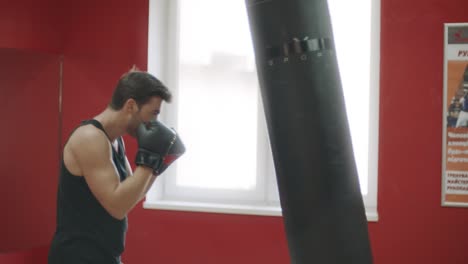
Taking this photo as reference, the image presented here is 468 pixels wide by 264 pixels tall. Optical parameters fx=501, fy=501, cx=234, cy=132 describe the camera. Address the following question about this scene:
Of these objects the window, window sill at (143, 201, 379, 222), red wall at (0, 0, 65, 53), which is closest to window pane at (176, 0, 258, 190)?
the window

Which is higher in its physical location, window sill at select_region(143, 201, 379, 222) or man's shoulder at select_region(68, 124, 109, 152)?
man's shoulder at select_region(68, 124, 109, 152)

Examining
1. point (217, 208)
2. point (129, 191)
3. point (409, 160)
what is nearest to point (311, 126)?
point (129, 191)

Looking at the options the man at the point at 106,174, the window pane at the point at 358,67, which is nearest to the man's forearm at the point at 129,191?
the man at the point at 106,174

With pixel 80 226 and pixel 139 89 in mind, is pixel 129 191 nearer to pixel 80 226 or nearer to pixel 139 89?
pixel 80 226

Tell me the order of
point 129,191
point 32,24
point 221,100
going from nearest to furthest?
point 129,191, point 32,24, point 221,100

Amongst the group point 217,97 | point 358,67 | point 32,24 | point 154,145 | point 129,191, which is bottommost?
point 129,191

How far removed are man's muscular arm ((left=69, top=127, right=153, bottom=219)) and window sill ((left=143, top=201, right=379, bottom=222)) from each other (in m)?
1.22

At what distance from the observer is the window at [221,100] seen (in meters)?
2.94

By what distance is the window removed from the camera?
2.94m

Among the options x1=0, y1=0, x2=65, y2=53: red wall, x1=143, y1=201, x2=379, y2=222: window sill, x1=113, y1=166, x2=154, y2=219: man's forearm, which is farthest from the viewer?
x1=143, y1=201, x2=379, y2=222: window sill

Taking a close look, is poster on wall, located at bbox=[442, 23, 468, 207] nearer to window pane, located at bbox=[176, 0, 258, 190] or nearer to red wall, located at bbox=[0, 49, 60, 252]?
window pane, located at bbox=[176, 0, 258, 190]

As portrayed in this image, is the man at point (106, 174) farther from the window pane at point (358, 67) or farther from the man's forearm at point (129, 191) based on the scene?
the window pane at point (358, 67)

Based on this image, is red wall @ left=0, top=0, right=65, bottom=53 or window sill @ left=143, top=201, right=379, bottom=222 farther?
window sill @ left=143, top=201, right=379, bottom=222

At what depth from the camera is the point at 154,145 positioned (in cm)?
175
